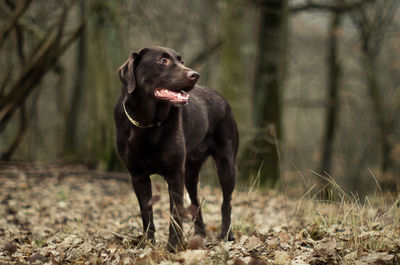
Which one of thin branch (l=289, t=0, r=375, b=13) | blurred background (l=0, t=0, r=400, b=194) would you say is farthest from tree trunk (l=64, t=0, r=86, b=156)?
thin branch (l=289, t=0, r=375, b=13)

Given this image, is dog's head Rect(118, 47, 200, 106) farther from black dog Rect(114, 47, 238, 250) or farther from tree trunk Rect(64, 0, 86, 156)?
tree trunk Rect(64, 0, 86, 156)

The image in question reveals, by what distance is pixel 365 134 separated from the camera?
54.8 ft

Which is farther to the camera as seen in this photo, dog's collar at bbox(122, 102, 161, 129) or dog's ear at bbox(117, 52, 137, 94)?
dog's collar at bbox(122, 102, 161, 129)

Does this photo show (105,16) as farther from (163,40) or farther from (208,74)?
(208,74)

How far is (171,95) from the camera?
3.63 m

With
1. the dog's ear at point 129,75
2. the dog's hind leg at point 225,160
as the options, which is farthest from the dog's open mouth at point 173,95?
the dog's hind leg at point 225,160

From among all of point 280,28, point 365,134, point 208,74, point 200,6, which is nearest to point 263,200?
point 280,28

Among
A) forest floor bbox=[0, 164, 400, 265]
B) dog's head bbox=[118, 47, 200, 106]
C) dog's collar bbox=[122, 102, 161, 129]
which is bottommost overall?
forest floor bbox=[0, 164, 400, 265]

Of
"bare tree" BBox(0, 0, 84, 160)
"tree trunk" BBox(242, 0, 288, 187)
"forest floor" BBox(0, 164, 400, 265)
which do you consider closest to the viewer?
"forest floor" BBox(0, 164, 400, 265)

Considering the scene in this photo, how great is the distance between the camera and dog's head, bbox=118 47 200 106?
3.57 m

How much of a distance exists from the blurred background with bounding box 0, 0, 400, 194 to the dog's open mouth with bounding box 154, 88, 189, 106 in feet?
3.04

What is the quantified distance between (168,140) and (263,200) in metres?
4.16

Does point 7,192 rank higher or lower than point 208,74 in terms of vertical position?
lower

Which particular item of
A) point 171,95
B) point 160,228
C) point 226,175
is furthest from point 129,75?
point 160,228
